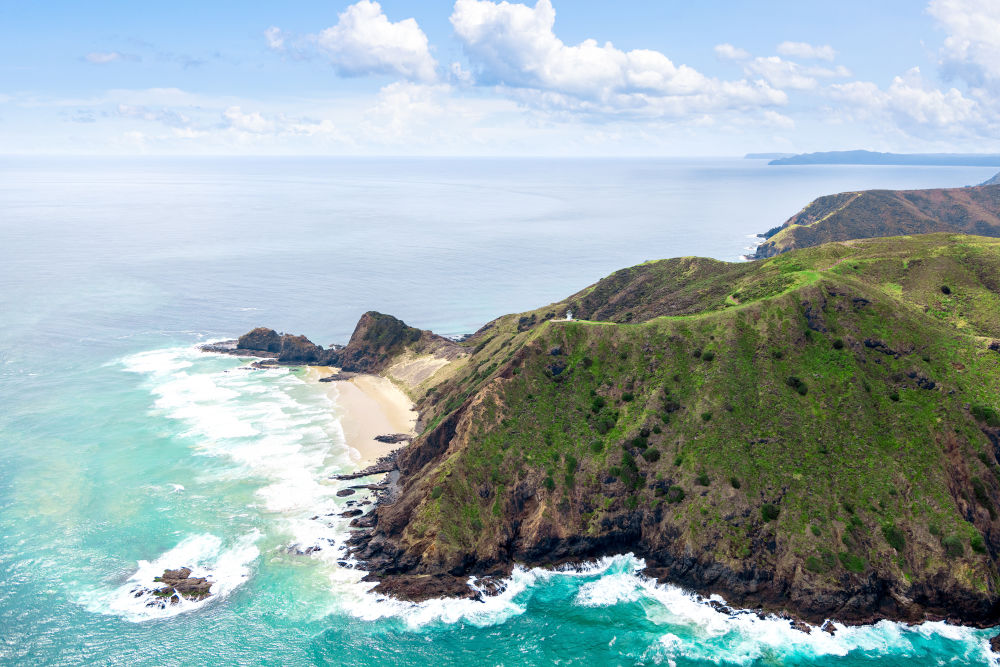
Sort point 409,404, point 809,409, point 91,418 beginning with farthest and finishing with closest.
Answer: point 409,404, point 91,418, point 809,409

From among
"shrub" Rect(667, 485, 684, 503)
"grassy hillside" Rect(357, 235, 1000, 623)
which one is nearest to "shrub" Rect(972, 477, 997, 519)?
"grassy hillside" Rect(357, 235, 1000, 623)

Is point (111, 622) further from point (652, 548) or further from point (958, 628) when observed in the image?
point (958, 628)

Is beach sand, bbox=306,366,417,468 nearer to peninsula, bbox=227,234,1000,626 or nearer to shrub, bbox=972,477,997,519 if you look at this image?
peninsula, bbox=227,234,1000,626

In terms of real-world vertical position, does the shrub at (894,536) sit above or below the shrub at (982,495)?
below

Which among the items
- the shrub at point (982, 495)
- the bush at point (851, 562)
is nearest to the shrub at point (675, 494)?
the bush at point (851, 562)

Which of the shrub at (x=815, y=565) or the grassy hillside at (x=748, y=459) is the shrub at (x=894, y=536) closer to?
the grassy hillside at (x=748, y=459)

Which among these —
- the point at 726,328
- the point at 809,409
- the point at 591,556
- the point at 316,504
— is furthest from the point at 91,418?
the point at 809,409
